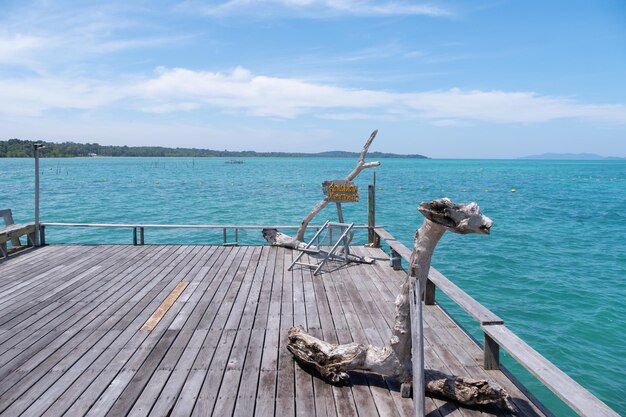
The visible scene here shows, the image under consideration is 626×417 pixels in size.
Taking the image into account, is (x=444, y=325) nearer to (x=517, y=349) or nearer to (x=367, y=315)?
(x=367, y=315)

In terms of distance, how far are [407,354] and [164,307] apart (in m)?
3.57

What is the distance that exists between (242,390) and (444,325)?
2.79m

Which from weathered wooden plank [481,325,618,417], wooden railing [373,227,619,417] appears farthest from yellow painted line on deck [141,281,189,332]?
weathered wooden plank [481,325,618,417]

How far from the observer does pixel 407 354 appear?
392cm

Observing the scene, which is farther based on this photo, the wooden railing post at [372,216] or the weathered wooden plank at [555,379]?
the wooden railing post at [372,216]

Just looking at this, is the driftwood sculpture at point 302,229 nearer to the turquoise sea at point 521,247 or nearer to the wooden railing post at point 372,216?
the wooden railing post at point 372,216

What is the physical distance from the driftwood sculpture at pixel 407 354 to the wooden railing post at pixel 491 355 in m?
0.71

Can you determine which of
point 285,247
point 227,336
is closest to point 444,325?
point 227,336

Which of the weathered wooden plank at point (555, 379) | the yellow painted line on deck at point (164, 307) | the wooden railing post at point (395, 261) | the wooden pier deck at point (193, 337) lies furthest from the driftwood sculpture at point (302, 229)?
the weathered wooden plank at point (555, 379)

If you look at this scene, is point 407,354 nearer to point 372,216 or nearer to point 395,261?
point 395,261

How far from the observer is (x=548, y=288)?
41.5 ft

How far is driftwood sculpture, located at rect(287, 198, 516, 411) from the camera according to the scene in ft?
11.1

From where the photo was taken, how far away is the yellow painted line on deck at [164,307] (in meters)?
5.39

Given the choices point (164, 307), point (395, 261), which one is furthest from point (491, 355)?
point (164, 307)
